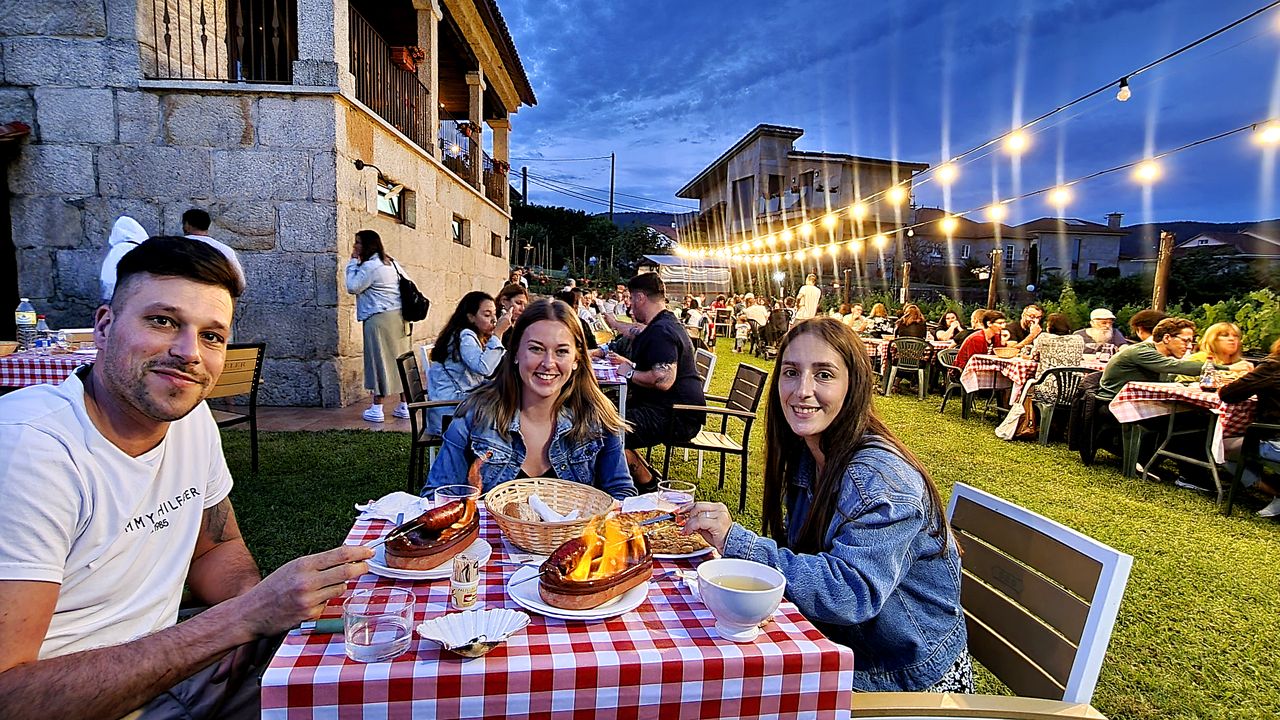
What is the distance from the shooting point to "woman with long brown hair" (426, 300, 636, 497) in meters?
2.45

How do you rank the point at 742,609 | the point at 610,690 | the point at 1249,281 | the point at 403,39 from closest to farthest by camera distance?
the point at 610,690 → the point at 742,609 → the point at 403,39 → the point at 1249,281

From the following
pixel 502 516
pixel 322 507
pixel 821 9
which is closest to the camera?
pixel 502 516

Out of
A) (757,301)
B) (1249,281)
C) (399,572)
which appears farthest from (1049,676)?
(1249,281)

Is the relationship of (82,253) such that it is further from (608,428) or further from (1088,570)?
(1088,570)

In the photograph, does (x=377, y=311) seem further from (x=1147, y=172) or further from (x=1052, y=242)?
(x=1052, y=242)

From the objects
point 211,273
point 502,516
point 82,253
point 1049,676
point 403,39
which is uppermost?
point 403,39

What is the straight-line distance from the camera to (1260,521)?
16.3ft

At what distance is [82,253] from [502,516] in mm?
8174

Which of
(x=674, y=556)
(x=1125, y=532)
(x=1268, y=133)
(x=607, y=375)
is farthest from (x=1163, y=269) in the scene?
(x=674, y=556)

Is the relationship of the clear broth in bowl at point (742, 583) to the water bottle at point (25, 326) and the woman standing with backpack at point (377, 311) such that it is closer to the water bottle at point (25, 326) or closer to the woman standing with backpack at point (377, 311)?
the water bottle at point (25, 326)

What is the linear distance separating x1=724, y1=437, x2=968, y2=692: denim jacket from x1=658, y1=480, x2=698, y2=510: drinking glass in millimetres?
183

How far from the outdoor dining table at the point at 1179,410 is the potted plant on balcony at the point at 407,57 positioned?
10594 mm

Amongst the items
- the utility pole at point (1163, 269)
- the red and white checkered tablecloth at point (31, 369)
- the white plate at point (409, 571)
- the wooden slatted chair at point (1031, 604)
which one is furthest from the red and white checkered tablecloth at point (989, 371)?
the red and white checkered tablecloth at point (31, 369)

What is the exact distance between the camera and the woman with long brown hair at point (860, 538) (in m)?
1.40
